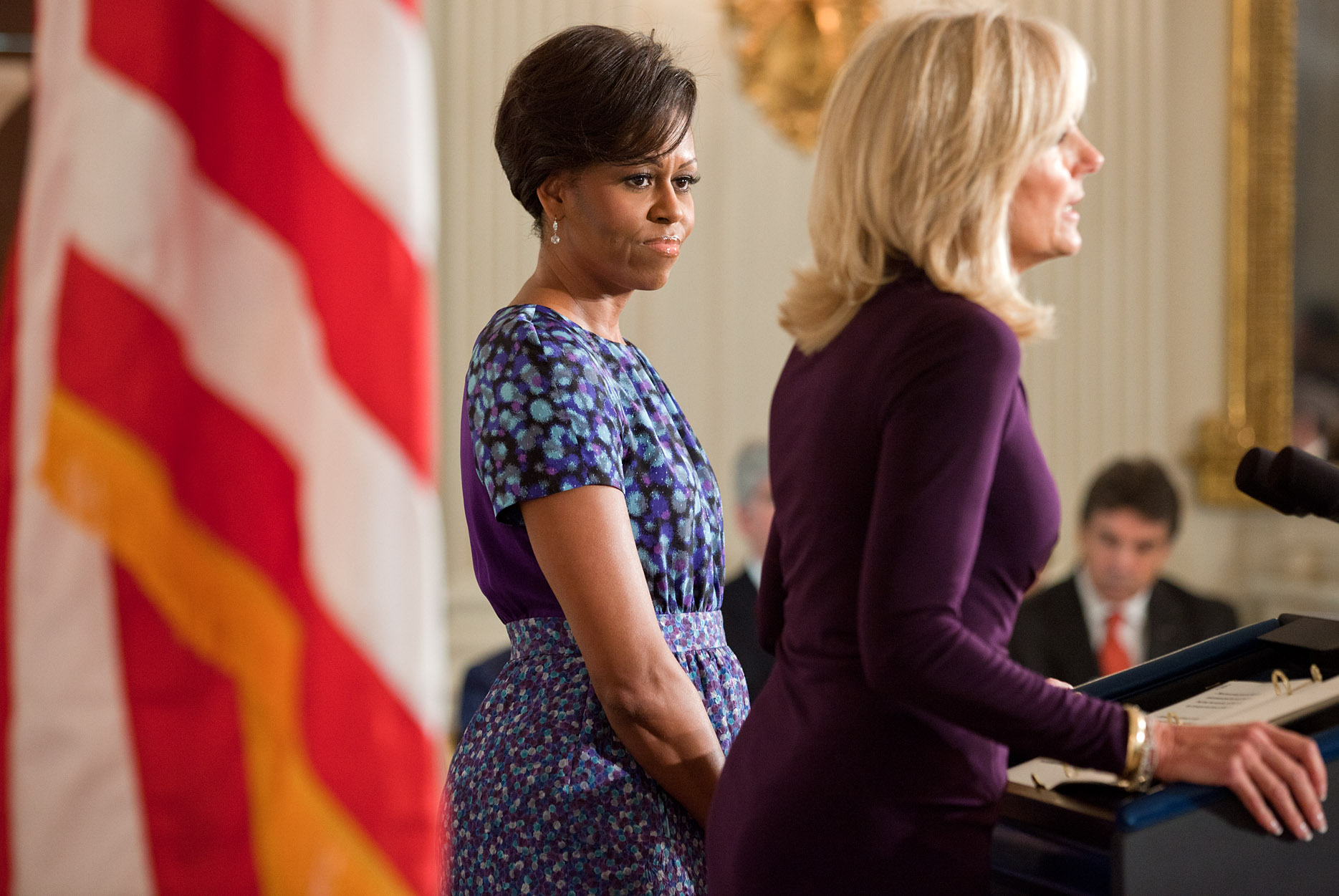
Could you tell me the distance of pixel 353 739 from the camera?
127cm

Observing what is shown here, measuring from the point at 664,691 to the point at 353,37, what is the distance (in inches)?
27.8

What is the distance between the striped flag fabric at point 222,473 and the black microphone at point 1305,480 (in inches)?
30.0

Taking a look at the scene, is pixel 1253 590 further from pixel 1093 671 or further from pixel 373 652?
pixel 373 652

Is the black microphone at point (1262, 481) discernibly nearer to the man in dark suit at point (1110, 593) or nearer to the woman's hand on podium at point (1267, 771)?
the woman's hand on podium at point (1267, 771)

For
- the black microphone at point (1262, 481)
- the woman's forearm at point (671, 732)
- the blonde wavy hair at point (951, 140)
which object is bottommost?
the woman's forearm at point (671, 732)

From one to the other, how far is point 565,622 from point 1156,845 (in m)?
0.72

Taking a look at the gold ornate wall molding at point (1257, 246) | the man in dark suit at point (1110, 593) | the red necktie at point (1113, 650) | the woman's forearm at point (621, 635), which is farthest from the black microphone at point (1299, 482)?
the gold ornate wall molding at point (1257, 246)

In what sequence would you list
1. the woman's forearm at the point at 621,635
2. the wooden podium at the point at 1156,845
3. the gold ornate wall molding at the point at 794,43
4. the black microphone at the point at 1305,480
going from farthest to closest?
1. the gold ornate wall molding at the point at 794,43
2. the woman's forearm at the point at 621,635
3. the black microphone at the point at 1305,480
4. the wooden podium at the point at 1156,845

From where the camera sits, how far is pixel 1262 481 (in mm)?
1232

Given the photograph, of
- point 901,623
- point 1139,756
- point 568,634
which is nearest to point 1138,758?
point 1139,756

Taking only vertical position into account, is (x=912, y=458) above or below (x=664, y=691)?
above

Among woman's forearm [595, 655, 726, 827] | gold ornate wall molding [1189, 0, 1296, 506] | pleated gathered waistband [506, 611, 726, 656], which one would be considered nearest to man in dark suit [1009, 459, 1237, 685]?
gold ornate wall molding [1189, 0, 1296, 506]

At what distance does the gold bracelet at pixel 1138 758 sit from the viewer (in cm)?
106

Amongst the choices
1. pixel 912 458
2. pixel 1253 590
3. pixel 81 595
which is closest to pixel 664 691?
pixel 912 458
